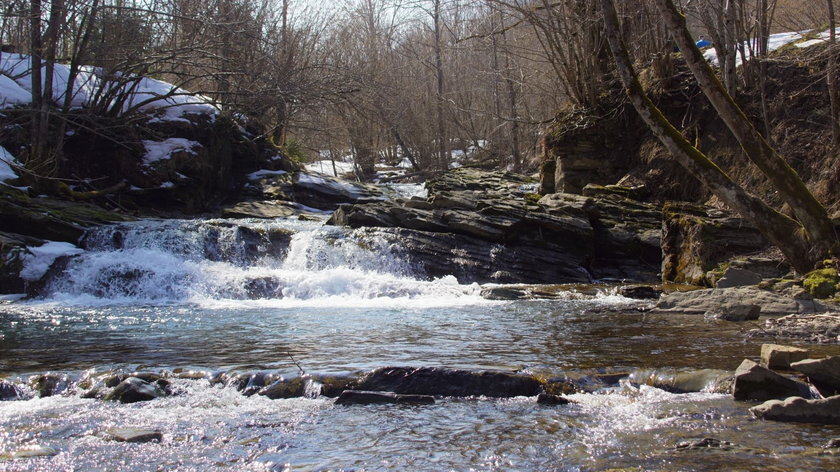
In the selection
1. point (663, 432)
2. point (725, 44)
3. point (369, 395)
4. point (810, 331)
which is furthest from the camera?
point (725, 44)

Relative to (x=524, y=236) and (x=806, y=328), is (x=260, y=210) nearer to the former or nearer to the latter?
(x=524, y=236)

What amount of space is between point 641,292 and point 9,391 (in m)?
8.57

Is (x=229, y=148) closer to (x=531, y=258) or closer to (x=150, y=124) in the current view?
(x=150, y=124)

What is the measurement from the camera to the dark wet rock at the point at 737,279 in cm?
980

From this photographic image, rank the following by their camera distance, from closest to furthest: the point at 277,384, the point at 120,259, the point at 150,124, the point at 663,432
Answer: the point at 663,432
the point at 277,384
the point at 120,259
the point at 150,124

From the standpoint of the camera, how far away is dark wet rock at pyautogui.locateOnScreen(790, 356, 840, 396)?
15.3ft

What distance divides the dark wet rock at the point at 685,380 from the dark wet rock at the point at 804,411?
2.38 ft

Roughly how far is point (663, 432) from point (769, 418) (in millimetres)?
688

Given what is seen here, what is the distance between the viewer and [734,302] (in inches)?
329

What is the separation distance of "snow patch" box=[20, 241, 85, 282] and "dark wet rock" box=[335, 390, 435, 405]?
8.99m

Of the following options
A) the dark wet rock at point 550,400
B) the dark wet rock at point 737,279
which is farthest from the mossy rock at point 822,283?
the dark wet rock at point 550,400

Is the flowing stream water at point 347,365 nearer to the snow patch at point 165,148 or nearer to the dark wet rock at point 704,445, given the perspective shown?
the dark wet rock at point 704,445

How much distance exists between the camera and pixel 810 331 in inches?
269

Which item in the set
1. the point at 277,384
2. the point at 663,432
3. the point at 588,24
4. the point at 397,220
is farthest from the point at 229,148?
the point at 663,432
